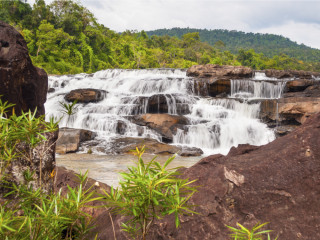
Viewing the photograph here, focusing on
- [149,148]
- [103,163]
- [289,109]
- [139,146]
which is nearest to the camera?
[103,163]

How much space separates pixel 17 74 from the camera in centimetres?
416

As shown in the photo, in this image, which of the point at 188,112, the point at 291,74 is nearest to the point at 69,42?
the point at 188,112

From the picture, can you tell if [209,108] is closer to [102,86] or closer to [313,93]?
[313,93]

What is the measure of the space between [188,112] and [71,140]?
6.22 m

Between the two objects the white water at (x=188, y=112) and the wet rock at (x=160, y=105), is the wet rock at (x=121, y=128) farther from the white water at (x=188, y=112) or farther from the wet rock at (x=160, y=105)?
the wet rock at (x=160, y=105)

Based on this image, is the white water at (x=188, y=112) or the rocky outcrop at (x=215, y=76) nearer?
the white water at (x=188, y=112)

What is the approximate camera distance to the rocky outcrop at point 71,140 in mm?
9633

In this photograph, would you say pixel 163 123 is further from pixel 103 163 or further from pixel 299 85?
pixel 299 85

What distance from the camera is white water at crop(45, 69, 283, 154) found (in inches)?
459

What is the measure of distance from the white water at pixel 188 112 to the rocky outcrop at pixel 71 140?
62cm

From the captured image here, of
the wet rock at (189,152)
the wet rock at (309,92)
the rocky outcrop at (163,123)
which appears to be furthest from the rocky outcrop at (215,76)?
the wet rock at (189,152)

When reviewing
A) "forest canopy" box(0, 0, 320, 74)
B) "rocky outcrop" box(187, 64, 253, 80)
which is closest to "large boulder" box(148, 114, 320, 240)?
"rocky outcrop" box(187, 64, 253, 80)

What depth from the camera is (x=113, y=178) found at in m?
6.26

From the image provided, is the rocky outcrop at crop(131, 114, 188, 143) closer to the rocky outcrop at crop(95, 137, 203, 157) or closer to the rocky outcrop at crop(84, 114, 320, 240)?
the rocky outcrop at crop(95, 137, 203, 157)
